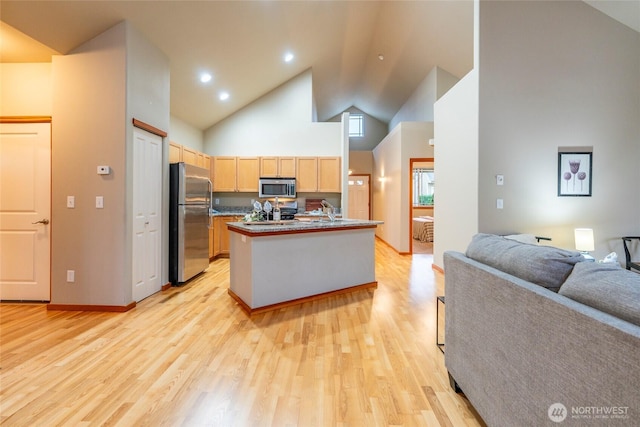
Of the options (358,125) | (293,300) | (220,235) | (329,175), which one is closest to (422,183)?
(358,125)

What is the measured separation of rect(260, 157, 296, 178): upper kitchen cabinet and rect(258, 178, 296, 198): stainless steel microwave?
15cm

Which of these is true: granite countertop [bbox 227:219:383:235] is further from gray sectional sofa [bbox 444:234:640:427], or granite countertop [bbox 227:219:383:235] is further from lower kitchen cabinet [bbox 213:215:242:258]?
lower kitchen cabinet [bbox 213:215:242:258]

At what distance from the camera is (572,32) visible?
3723 millimetres

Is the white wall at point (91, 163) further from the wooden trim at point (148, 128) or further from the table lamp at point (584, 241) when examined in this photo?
the table lamp at point (584, 241)

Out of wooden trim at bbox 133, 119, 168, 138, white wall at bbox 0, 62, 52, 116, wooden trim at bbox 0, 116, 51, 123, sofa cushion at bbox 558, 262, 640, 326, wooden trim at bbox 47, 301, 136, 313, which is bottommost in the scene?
wooden trim at bbox 47, 301, 136, 313

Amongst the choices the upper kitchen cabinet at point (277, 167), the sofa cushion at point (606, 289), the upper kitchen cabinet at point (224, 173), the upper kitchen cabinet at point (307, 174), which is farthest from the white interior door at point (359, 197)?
the sofa cushion at point (606, 289)

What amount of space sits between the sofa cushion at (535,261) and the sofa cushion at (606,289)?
0.17 feet

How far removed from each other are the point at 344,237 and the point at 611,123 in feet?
12.0

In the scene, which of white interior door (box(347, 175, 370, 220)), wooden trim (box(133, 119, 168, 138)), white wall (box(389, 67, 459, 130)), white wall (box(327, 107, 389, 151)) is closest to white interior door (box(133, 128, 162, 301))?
wooden trim (box(133, 119, 168, 138))

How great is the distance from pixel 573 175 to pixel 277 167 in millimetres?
4970

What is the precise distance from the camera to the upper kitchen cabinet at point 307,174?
6473 mm

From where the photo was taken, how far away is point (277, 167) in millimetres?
6453

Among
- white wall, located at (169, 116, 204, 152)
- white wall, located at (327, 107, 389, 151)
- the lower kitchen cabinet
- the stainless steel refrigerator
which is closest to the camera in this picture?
the stainless steel refrigerator

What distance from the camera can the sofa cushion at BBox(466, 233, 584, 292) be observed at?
1166mm
